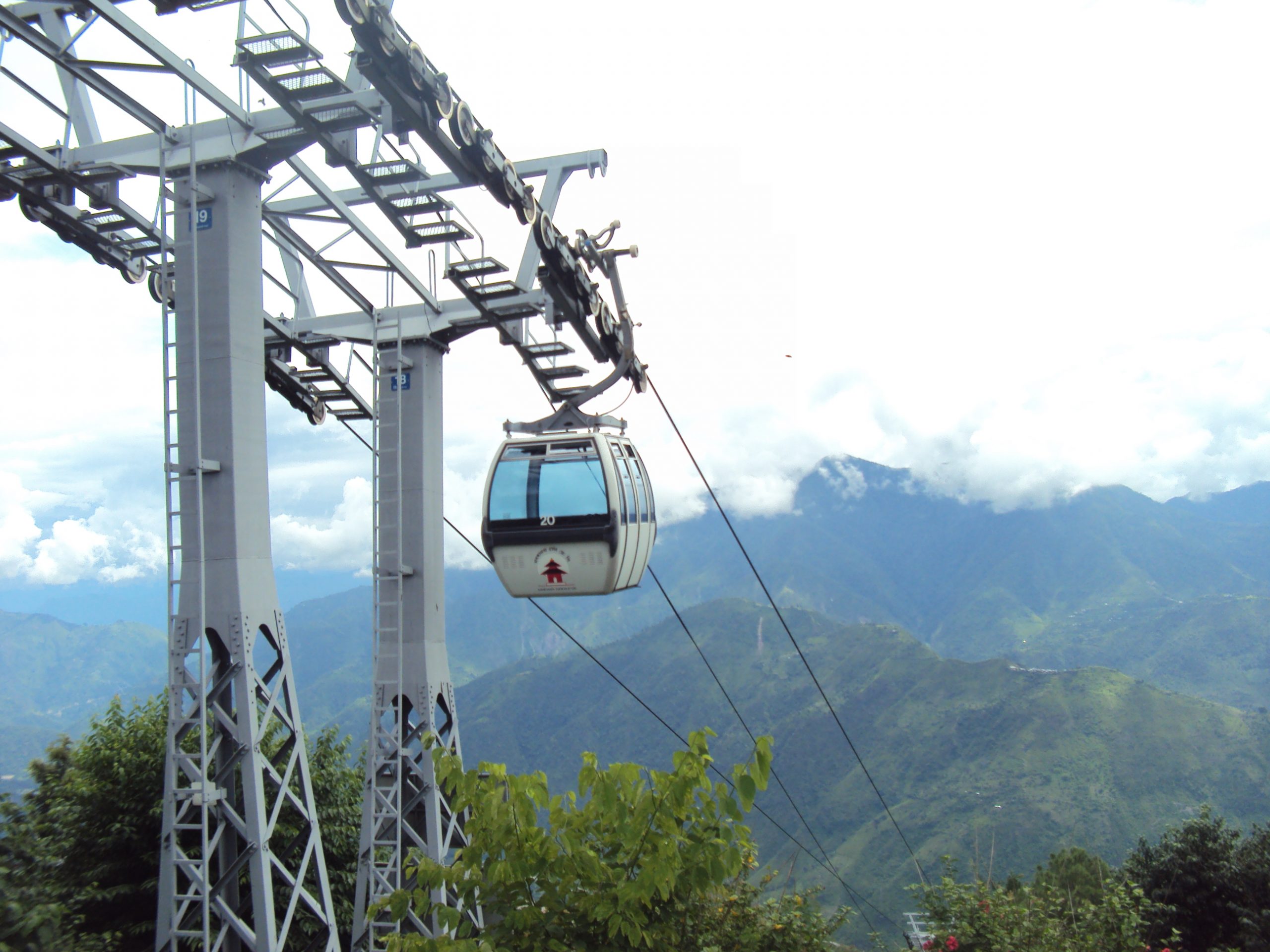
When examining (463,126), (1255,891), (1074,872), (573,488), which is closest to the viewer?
(463,126)

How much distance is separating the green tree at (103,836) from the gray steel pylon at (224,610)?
1.12 m

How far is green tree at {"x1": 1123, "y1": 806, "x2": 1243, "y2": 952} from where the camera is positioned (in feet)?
79.9

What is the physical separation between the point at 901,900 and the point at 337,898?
15420 cm

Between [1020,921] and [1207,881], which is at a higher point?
[1020,921]

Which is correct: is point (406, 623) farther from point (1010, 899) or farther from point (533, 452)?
point (1010, 899)

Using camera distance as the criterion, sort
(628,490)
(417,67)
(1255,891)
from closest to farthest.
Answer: (417,67) < (628,490) < (1255,891)

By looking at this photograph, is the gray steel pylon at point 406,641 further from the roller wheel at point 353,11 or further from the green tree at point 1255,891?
the green tree at point 1255,891

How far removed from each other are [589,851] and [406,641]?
385 inches

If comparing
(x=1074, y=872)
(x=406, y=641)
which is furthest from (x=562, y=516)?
(x=1074, y=872)

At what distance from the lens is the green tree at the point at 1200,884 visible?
24344 millimetres

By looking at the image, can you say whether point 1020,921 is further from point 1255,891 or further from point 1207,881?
point 1207,881

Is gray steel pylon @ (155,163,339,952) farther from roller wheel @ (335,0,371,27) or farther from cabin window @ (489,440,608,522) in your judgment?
roller wheel @ (335,0,371,27)

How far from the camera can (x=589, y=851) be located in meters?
5.67

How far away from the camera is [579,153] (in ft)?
40.1
